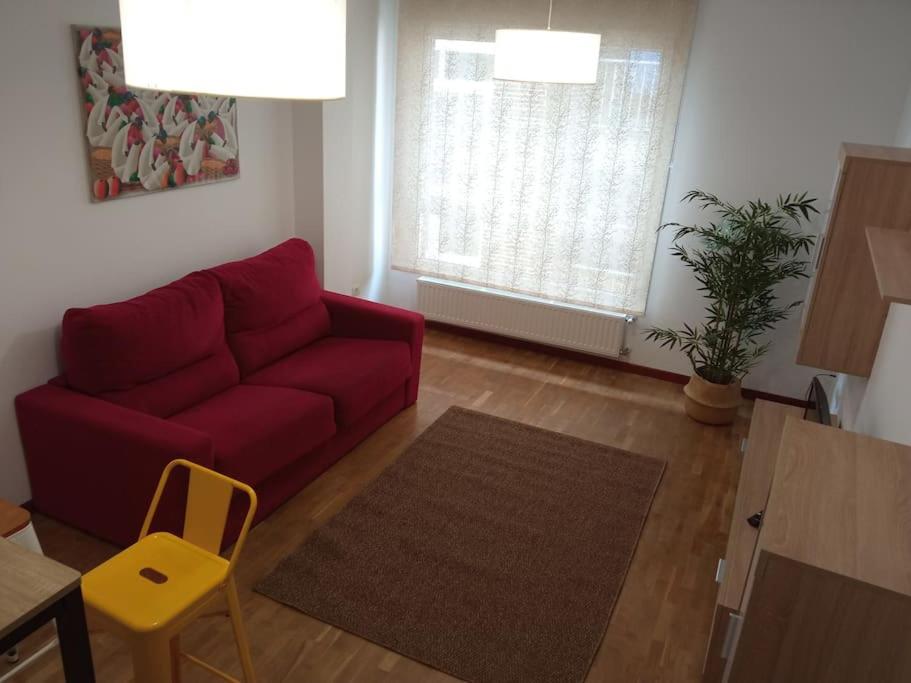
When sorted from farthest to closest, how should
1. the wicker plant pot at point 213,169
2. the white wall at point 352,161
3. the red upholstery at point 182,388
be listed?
the white wall at point 352,161
the wicker plant pot at point 213,169
the red upholstery at point 182,388

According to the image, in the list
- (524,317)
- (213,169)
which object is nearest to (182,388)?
(213,169)

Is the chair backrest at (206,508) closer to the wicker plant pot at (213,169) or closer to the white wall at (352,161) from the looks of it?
the wicker plant pot at (213,169)

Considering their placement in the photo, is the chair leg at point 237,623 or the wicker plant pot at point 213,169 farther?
the wicker plant pot at point 213,169

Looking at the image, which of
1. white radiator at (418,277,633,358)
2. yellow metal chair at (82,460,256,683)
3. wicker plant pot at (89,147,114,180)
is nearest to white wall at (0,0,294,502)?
wicker plant pot at (89,147,114,180)

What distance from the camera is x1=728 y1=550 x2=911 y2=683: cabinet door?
1657 millimetres

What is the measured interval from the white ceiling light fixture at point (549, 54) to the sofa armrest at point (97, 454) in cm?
201

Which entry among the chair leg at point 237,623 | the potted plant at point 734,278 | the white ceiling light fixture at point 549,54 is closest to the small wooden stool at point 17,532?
the chair leg at point 237,623

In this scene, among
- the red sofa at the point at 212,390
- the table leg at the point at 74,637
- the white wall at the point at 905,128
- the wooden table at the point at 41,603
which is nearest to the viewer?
the wooden table at the point at 41,603

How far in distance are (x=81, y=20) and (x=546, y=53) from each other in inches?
77.3

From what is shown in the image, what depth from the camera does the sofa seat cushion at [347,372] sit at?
12.7ft

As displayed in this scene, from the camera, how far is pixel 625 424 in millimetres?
4633

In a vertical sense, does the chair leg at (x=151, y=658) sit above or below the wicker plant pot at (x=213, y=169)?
below

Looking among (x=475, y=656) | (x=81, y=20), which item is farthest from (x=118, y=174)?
(x=475, y=656)

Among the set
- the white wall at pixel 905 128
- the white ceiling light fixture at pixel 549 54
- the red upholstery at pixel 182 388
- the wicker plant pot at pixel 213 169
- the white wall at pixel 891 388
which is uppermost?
the white ceiling light fixture at pixel 549 54
